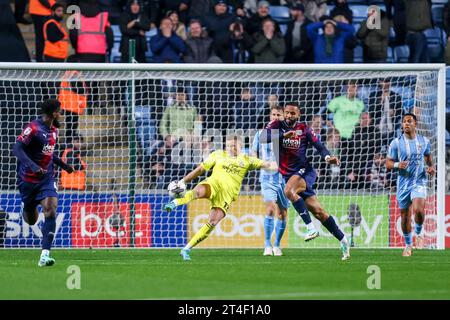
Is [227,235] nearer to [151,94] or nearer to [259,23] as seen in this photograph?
[151,94]

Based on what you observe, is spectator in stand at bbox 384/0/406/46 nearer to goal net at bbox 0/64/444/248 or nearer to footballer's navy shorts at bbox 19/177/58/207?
goal net at bbox 0/64/444/248

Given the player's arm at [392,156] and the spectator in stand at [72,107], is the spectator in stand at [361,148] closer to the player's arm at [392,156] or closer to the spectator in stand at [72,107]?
the player's arm at [392,156]


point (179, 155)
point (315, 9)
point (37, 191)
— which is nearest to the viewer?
point (37, 191)

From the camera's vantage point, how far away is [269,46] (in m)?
20.9

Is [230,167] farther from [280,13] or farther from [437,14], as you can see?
[437,14]

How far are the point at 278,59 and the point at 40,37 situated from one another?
14.9 feet

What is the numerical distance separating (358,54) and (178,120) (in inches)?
218

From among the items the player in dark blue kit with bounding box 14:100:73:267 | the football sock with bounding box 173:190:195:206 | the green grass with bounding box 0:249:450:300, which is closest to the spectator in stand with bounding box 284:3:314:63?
the green grass with bounding box 0:249:450:300

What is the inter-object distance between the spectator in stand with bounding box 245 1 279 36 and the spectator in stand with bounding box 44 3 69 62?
3600 millimetres

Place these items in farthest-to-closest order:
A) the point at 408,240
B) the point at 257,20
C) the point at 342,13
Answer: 1. the point at 342,13
2. the point at 257,20
3. the point at 408,240

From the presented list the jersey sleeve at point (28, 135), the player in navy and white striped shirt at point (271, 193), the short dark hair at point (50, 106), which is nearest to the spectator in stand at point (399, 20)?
the player in navy and white striped shirt at point (271, 193)

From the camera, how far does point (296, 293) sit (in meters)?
10.1

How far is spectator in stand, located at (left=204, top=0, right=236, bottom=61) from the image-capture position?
20984 millimetres

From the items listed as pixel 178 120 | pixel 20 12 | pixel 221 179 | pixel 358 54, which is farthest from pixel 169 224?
pixel 358 54
